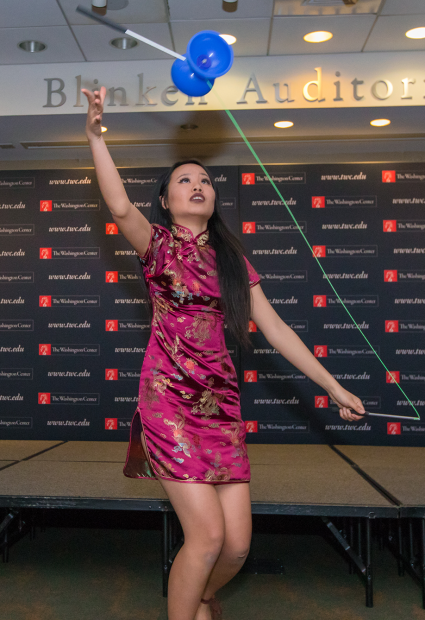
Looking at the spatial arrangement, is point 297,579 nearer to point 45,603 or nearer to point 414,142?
point 45,603

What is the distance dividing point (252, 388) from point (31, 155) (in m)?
2.83

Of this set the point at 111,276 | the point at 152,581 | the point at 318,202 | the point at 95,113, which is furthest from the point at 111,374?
the point at 95,113

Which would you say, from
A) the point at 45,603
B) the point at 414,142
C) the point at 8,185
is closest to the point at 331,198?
the point at 414,142

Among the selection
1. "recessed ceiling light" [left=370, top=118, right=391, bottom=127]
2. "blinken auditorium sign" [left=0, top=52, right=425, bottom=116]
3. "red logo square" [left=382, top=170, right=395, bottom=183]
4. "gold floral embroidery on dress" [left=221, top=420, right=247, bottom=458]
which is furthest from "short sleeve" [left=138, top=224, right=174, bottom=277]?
"recessed ceiling light" [left=370, top=118, right=391, bottom=127]

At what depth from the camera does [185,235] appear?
70.5 inches

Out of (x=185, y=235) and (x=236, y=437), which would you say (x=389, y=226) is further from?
(x=236, y=437)

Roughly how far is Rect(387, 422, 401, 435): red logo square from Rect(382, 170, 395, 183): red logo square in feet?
5.62

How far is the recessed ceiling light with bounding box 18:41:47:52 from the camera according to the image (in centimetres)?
334

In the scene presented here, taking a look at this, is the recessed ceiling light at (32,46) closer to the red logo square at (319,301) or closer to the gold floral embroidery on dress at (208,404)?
the red logo square at (319,301)

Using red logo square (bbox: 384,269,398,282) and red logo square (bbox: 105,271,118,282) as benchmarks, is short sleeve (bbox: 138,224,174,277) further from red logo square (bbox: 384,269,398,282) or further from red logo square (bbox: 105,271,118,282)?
red logo square (bbox: 384,269,398,282)

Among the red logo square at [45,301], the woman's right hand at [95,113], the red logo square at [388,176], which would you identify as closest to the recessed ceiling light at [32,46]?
the red logo square at [45,301]

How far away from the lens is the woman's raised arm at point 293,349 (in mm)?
1718

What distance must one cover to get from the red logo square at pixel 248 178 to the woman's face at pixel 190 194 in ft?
6.79

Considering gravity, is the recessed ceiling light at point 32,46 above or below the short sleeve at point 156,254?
above
